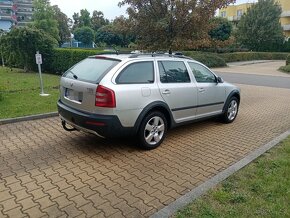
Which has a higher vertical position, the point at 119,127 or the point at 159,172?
the point at 119,127

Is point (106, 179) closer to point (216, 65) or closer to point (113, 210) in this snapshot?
point (113, 210)

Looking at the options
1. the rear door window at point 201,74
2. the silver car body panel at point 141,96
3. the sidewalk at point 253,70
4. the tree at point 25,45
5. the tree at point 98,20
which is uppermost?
the tree at point 98,20

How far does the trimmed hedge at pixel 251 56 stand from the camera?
31909 mm

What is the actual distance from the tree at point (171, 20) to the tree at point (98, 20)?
238 ft

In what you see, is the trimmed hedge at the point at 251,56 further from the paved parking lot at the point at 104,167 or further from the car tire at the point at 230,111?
the paved parking lot at the point at 104,167

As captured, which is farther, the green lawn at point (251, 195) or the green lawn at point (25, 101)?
the green lawn at point (25, 101)

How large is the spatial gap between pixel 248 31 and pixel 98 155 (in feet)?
141

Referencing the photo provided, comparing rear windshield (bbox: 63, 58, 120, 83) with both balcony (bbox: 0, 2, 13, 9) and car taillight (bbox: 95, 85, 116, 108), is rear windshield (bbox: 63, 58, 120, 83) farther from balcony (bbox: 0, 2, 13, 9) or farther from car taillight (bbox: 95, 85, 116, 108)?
balcony (bbox: 0, 2, 13, 9)

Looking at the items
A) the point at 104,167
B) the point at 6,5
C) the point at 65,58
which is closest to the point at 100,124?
the point at 104,167

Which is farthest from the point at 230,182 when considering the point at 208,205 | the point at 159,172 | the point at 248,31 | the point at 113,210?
the point at 248,31

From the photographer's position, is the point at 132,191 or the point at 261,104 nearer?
the point at 132,191

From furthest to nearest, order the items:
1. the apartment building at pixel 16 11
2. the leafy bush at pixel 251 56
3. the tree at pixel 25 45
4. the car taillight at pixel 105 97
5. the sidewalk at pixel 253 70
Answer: the apartment building at pixel 16 11 < the leafy bush at pixel 251 56 < the sidewalk at pixel 253 70 < the tree at pixel 25 45 < the car taillight at pixel 105 97

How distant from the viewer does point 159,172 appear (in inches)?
155

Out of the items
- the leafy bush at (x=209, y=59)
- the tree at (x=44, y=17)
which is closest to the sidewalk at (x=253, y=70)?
the leafy bush at (x=209, y=59)
